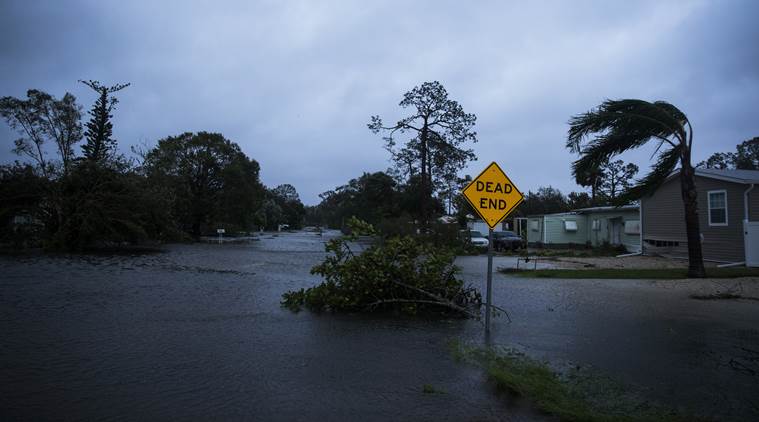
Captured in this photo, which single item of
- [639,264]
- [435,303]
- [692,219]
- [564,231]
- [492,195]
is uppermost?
[564,231]

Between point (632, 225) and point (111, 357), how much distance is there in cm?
2741

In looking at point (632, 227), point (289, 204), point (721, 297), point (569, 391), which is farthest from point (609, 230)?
point (289, 204)

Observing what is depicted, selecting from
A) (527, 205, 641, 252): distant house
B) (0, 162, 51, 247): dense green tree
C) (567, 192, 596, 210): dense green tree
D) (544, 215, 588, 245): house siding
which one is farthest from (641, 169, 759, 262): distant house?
(567, 192, 596, 210): dense green tree

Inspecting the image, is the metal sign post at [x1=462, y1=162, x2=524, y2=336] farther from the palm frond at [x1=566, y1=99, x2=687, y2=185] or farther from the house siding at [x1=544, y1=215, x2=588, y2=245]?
the house siding at [x1=544, y1=215, x2=588, y2=245]

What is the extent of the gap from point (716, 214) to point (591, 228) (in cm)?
1320

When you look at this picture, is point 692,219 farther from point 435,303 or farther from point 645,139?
point 435,303

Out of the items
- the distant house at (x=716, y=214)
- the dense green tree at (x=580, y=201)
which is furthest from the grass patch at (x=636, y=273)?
the dense green tree at (x=580, y=201)

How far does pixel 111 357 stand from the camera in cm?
592

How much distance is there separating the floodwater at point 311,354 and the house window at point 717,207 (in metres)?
A: 11.2

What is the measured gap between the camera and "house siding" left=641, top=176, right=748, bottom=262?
1961cm

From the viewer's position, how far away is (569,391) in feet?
16.1

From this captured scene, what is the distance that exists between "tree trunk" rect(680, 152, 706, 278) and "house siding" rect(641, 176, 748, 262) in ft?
5.88

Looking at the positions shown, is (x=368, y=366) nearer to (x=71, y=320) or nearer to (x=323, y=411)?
(x=323, y=411)

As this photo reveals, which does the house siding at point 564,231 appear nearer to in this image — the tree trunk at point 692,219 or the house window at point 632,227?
the house window at point 632,227
